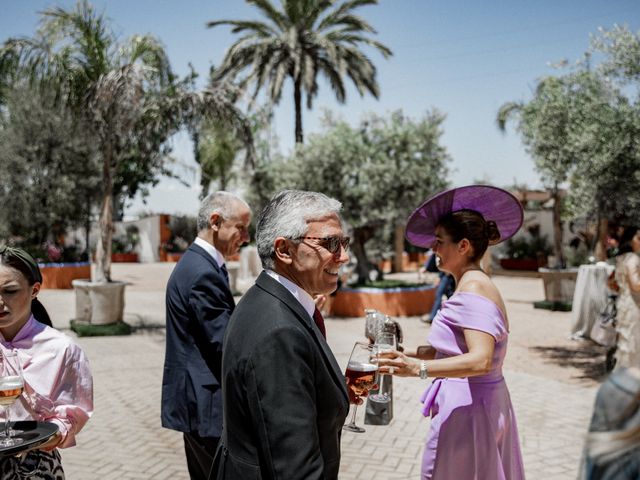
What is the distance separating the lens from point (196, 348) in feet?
9.52

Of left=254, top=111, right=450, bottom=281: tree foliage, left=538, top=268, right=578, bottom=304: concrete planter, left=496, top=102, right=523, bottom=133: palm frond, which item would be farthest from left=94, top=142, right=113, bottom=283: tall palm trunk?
left=496, top=102, right=523, bottom=133: palm frond

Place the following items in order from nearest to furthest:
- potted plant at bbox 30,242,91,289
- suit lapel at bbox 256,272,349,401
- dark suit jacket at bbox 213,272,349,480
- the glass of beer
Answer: dark suit jacket at bbox 213,272,349,480 → suit lapel at bbox 256,272,349,401 → the glass of beer → potted plant at bbox 30,242,91,289

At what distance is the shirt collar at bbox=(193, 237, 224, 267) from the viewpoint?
3115 millimetres

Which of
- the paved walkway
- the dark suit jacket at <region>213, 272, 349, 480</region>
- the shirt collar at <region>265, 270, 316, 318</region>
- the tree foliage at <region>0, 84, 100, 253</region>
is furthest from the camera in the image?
the tree foliage at <region>0, 84, 100, 253</region>

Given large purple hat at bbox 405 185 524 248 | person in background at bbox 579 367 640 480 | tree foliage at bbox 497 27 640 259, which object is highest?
tree foliage at bbox 497 27 640 259

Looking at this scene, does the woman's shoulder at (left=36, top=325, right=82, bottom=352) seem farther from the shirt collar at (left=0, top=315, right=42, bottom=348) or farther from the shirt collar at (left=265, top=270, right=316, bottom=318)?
the shirt collar at (left=265, top=270, right=316, bottom=318)

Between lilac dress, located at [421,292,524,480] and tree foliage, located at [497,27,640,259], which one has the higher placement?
tree foliage, located at [497,27,640,259]

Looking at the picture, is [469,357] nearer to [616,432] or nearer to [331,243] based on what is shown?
[331,243]

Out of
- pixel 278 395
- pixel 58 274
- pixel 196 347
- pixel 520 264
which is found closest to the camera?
pixel 278 395

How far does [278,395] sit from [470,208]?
5.42 feet

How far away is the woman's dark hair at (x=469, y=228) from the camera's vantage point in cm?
268

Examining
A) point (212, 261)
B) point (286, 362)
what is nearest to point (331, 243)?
point (286, 362)

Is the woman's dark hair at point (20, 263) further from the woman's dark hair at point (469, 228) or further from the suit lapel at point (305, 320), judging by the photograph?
the woman's dark hair at point (469, 228)

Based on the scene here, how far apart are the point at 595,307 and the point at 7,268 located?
393 inches
